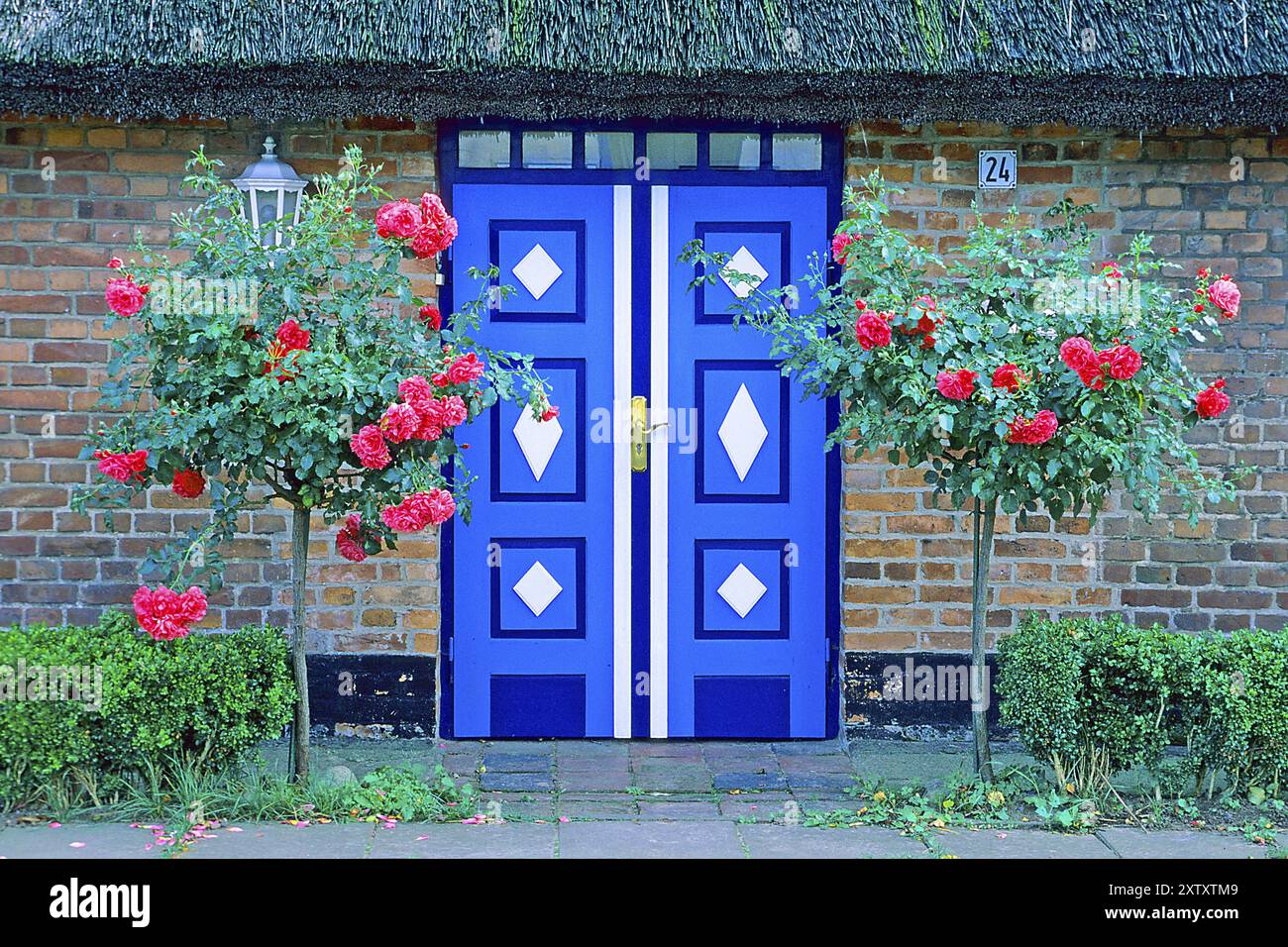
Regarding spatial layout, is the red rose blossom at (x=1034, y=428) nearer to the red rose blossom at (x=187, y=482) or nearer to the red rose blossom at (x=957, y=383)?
the red rose blossom at (x=957, y=383)

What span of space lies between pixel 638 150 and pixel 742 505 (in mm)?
1501

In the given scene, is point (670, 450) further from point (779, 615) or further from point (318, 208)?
point (318, 208)

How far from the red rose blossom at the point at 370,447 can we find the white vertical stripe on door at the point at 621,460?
1.57 metres

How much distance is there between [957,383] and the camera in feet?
14.3

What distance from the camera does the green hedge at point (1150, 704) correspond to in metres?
4.69

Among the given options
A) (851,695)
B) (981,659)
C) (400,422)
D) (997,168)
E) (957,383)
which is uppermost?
(997,168)

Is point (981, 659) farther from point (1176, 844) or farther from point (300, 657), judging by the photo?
point (300, 657)

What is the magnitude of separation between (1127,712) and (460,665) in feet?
8.48

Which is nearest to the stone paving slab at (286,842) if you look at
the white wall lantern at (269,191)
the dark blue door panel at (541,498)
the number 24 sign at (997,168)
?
the dark blue door panel at (541,498)

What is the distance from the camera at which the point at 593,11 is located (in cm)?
515

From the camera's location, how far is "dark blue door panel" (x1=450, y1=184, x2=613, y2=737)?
5699 millimetres

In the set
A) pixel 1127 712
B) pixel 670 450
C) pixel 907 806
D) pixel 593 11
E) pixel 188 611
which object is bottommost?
pixel 907 806

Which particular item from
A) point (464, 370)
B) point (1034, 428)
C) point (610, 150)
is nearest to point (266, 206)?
point (464, 370)

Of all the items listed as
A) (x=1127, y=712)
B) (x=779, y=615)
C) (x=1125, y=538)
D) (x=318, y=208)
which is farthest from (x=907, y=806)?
(x=318, y=208)
